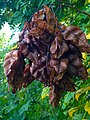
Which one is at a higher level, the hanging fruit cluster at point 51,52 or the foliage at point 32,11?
the foliage at point 32,11

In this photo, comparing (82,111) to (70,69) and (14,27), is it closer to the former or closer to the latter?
(70,69)

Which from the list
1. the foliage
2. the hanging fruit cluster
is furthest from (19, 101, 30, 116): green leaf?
the hanging fruit cluster

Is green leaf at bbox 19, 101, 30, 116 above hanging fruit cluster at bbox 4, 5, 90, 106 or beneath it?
above

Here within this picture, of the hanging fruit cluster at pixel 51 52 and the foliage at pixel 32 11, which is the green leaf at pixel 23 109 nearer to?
the foliage at pixel 32 11

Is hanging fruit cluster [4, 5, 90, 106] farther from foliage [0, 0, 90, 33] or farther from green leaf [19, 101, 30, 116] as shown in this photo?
green leaf [19, 101, 30, 116]

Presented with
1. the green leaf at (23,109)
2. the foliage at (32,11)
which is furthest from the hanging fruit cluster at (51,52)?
the green leaf at (23,109)

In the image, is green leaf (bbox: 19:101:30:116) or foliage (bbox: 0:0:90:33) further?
green leaf (bbox: 19:101:30:116)

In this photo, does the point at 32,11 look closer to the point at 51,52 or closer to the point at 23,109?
the point at 23,109

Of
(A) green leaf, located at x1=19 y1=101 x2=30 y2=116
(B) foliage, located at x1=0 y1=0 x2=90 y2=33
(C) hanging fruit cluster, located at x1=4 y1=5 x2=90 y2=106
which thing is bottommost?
(C) hanging fruit cluster, located at x1=4 y1=5 x2=90 y2=106
